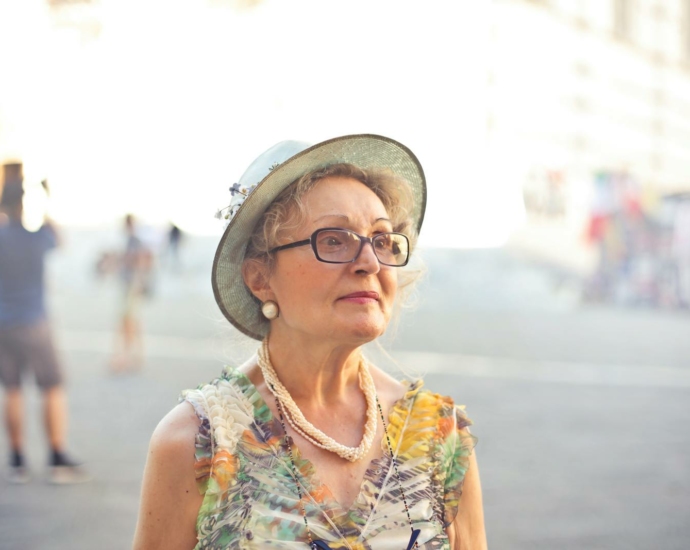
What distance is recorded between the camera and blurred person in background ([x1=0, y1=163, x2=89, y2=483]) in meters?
5.41

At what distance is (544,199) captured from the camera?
22844mm

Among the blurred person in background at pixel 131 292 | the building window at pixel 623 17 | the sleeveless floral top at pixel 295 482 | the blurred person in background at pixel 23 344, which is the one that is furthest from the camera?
the building window at pixel 623 17

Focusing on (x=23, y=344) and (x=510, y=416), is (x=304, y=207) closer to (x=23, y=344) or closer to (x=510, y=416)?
(x=23, y=344)

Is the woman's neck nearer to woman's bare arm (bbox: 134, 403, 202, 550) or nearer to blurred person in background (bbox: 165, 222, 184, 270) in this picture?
woman's bare arm (bbox: 134, 403, 202, 550)

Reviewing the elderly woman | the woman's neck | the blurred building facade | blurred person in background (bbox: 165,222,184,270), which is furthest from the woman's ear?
the blurred building facade

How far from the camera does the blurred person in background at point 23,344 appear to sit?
541 cm

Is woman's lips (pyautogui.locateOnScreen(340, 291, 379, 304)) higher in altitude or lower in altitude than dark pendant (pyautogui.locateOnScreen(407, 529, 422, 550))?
higher

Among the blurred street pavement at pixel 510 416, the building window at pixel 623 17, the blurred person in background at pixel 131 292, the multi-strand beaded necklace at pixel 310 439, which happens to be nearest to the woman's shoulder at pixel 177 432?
the multi-strand beaded necklace at pixel 310 439

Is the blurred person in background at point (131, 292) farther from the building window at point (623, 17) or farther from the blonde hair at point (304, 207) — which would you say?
the building window at point (623, 17)

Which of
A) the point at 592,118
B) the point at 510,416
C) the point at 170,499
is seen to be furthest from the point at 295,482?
the point at 592,118

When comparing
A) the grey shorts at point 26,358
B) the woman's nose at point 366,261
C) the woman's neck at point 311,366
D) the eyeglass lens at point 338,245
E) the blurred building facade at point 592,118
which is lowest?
the woman's neck at point 311,366

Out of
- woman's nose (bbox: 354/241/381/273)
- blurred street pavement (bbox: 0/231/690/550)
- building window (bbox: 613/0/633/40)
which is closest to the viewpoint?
woman's nose (bbox: 354/241/381/273)

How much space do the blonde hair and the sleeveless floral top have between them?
0.31m

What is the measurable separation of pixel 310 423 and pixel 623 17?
28423 millimetres
